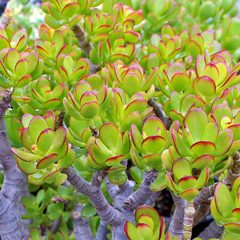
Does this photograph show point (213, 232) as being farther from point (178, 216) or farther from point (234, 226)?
point (234, 226)

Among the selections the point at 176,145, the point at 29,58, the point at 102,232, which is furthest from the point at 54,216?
the point at 176,145

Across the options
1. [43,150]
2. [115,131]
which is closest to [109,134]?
[115,131]

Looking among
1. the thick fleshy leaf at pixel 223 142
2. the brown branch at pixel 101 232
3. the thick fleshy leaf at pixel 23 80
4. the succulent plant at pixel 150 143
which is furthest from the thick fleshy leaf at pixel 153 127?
the brown branch at pixel 101 232

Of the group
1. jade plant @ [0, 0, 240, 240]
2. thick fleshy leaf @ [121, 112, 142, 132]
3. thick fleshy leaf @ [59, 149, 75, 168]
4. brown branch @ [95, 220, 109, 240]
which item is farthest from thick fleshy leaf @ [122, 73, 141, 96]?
brown branch @ [95, 220, 109, 240]

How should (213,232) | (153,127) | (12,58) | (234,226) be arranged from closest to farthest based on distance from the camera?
(234,226)
(153,127)
(12,58)
(213,232)

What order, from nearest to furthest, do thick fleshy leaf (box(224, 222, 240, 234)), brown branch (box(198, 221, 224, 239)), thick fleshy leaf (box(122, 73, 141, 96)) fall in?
1. thick fleshy leaf (box(224, 222, 240, 234))
2. thick fleshy leaf (box(122, 73, 141, 96))
3. brown branch (box(198, 221, 224, 239))

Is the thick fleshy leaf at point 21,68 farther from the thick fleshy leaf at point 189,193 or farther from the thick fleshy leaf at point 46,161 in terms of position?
the thick fleshy leaf at point 189,193

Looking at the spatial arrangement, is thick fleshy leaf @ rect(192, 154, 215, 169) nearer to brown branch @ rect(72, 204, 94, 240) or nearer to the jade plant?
the jade plant

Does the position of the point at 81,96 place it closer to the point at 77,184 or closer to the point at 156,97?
the point at 77,184
